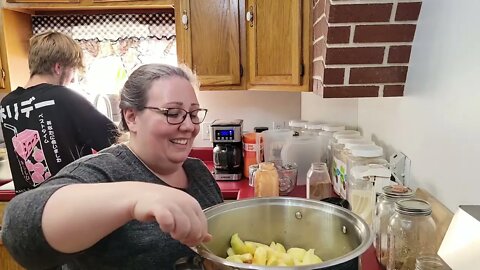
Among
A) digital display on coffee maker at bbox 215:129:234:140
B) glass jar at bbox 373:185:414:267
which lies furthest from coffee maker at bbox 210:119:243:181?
glass jar at bbox 373:185:414:267

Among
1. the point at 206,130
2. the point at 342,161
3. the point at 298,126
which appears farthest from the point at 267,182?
the point at 206,130

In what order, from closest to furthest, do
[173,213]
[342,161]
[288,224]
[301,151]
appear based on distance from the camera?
[173,213] < [288,224] < [342,161] < [301,151]

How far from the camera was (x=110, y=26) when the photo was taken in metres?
2.49

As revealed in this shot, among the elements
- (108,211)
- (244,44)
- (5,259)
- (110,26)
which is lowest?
(5,259)

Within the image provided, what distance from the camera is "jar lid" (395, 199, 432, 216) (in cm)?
83

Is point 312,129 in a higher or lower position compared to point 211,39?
lower

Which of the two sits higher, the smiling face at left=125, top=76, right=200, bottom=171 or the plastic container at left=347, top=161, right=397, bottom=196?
the smiling face at left=125, top=76, right=200, bottom=171

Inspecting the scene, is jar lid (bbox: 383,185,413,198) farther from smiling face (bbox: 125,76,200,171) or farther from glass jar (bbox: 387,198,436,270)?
smiling face (bbox: 125,76,200,171)

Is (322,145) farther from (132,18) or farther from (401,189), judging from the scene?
(132,18)

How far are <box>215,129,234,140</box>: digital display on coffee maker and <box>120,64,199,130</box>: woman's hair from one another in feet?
3.41

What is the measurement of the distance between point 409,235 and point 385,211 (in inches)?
4.5

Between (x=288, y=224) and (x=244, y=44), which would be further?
(x=244, y=44)

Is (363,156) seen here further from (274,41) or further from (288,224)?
(274,41)

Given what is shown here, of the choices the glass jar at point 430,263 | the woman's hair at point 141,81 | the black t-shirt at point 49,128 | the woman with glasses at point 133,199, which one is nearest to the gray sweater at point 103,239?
the woman with glasses at point 133,199
